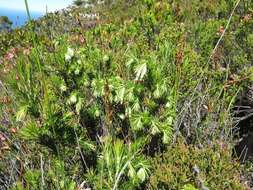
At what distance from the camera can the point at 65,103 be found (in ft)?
11.3

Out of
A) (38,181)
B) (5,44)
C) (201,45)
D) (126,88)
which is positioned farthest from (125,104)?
(5,44)

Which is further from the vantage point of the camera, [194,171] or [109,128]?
[109,128]

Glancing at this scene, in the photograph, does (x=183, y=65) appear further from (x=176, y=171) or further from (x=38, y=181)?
(x=38, y=181)

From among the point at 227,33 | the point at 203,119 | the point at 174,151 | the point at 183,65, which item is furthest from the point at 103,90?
the point at 227,33

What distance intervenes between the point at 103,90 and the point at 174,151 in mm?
703

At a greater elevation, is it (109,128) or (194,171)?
(109,128)

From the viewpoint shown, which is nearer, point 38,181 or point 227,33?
point 38,181

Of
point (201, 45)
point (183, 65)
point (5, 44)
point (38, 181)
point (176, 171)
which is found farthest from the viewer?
point (5, 44)

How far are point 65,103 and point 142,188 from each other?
0.89 m

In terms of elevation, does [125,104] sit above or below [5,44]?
above

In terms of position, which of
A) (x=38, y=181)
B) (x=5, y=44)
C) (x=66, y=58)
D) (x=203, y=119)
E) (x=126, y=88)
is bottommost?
(x=5, y=44)

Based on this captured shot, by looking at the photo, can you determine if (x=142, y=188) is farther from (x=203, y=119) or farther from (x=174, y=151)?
(x=203, y=119)

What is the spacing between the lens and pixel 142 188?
315 centimetres

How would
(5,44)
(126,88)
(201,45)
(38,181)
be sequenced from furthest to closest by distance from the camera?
1. (5,44)
2. (201,45)
3. (126,88)
4. (38,181)
